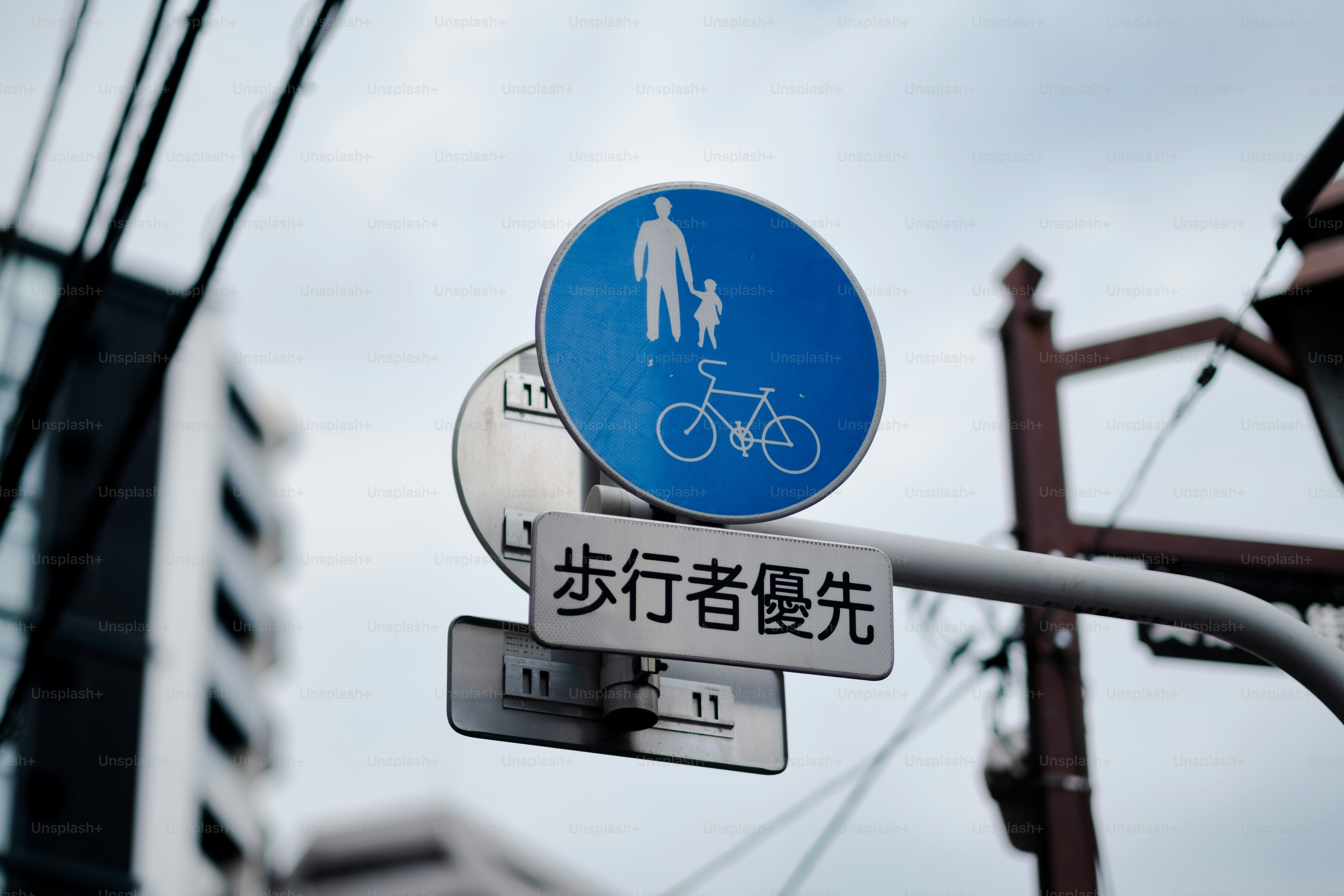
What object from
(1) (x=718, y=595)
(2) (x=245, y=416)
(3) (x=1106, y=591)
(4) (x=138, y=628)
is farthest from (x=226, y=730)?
(1) (x=718, y=595)

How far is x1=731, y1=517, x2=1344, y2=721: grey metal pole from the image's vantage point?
124 inches

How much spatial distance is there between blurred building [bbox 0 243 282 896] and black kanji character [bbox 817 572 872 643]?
22441mm

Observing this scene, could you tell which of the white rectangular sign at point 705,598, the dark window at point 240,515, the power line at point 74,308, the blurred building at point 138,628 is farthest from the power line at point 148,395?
the dark window at point 240,515

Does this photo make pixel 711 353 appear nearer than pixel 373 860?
Yes

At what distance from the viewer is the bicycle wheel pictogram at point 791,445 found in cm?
294

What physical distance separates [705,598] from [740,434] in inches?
15.0

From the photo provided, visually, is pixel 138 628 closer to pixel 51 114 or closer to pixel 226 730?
pixel 226 730

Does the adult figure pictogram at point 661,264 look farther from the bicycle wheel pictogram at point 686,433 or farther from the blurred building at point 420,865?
the blurred building at point 420,865

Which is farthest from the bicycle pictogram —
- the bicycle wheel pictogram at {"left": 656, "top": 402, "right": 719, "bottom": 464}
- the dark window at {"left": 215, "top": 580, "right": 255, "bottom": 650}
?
the dark window at {"left": 215, "top": 580, "right": 255, "bottom": 650}

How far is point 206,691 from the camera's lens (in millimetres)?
35906

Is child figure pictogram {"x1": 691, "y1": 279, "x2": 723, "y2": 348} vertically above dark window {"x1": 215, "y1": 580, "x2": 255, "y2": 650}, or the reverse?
dark window {"x1": 215, "y1": 580, "x2": 255, "y2": 650}

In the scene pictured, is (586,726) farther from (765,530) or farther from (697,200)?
(697,200)

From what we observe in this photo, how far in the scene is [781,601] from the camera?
8.97 ft

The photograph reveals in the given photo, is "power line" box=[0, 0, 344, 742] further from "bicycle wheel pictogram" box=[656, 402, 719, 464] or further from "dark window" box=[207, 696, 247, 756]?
"dark window" box=[207, 696, 247, 756]
